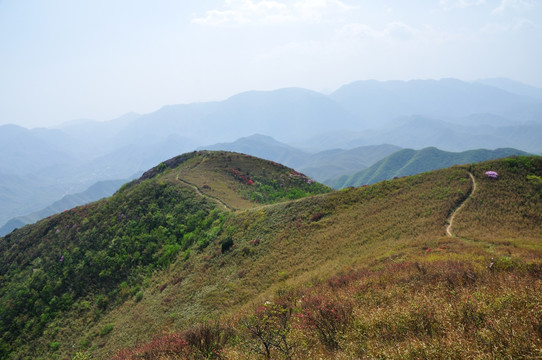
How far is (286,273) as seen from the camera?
2112cm

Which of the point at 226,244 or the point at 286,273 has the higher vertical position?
the point at 286,273

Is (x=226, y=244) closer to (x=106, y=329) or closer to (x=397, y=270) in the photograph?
(x=106, y=329)

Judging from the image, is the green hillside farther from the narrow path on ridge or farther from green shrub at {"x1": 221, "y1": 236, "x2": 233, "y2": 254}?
the narrow path on ridge

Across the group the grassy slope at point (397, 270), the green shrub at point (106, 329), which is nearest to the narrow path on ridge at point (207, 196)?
the grassy slope at point (397, 270)

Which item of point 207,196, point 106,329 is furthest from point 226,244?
point 207,196

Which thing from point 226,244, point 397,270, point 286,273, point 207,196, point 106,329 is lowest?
point 106,329

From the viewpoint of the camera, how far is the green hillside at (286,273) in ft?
25.0

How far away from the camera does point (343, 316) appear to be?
9258 millimetres

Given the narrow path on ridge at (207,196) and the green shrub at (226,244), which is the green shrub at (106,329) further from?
the narrow path on ridge at (207,196)

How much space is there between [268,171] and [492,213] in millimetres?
46530

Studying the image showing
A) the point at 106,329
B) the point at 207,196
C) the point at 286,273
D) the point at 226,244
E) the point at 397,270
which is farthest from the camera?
the point at 207,196

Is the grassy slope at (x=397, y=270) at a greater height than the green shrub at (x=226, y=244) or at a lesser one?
greater

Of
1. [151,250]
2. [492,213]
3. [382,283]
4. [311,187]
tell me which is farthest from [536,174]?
[151,250]

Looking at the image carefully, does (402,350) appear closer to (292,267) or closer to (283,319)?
(283,319)
